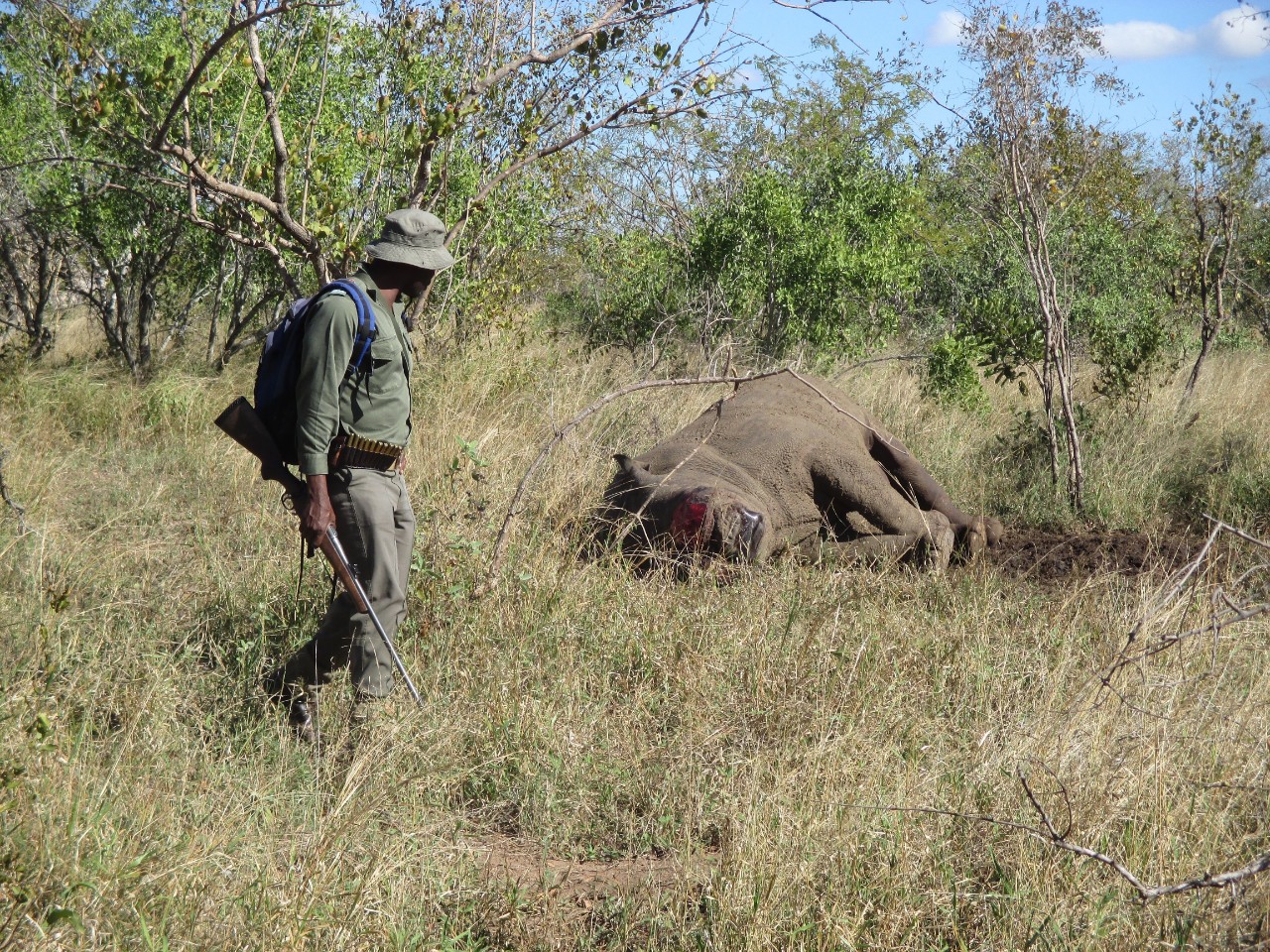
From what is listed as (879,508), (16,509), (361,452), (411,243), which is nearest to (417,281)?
(411,243)

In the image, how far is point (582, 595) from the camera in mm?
5840

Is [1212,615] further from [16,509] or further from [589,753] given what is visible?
[16,509]

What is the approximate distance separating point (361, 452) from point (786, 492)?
3101 mm

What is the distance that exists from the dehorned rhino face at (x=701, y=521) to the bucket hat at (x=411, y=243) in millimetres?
2073

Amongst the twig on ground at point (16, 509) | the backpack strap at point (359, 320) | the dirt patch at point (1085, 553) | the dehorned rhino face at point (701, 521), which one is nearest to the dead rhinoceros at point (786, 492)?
the dehorned rhino face at point (701, 521)

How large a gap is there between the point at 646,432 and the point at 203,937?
20.5ft

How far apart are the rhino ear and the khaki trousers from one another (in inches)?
83.2

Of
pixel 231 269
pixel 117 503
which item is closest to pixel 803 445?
pixel 117 503

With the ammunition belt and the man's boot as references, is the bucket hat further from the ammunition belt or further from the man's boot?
the man's boot

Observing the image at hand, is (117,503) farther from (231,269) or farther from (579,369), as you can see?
(231,269)

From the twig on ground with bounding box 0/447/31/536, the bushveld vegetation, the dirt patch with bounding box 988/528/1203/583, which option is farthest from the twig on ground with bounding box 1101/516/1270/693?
the twig on ground with bounding box 0/447/31/536

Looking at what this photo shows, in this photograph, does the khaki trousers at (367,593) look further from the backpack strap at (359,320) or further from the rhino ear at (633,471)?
the rhino ear at (633,471)

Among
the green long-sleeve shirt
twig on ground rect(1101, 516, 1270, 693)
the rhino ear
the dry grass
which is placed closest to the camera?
twig on ground rect(1101, 516, 1270, 693)

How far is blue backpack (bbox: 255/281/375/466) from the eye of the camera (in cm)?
443
